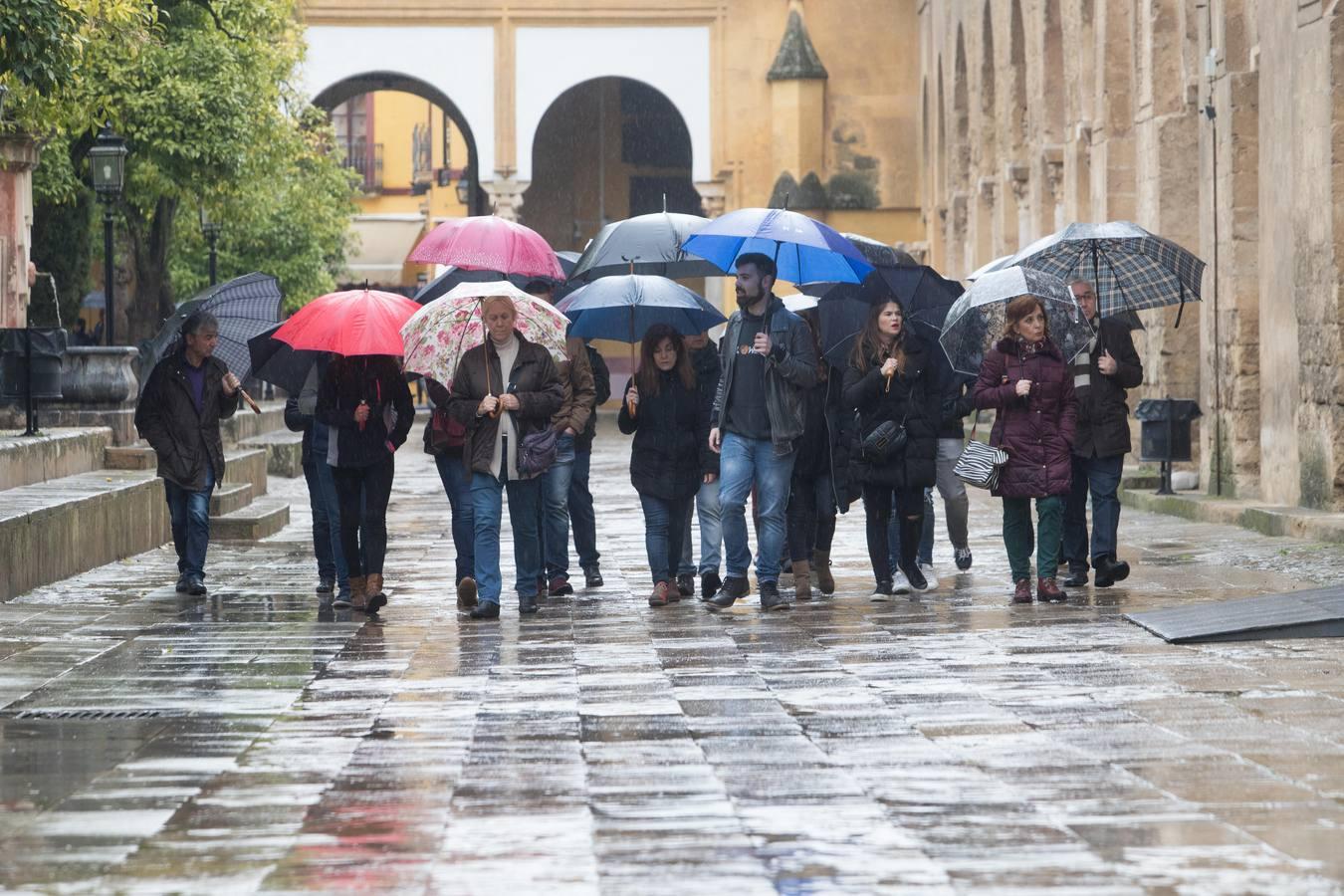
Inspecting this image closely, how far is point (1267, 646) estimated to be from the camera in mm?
8797

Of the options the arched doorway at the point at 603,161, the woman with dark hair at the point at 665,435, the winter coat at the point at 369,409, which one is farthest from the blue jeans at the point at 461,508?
the arched doorway at the point at 603,161

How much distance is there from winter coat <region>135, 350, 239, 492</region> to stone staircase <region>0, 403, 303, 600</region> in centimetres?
76

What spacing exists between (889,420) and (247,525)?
274 inches

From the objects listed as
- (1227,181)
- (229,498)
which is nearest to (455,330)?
(229,498)

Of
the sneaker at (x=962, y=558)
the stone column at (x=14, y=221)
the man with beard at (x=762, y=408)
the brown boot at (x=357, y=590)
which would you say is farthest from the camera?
the stone column at (x=14, y=221)

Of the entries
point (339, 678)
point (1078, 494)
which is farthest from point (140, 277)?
point (339, 678)

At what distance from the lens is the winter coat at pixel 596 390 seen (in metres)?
11.9

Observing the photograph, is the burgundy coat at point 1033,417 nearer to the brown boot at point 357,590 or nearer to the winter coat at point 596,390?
the winter coat at point 596,390

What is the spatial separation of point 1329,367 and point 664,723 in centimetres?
960

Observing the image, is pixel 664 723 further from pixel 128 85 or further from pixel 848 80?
pixel 848 80

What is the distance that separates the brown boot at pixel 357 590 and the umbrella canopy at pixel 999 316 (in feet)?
9.98

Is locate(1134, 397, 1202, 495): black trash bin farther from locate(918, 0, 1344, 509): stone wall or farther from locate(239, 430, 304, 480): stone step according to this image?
locate(239, 430, 304, 480): stone step

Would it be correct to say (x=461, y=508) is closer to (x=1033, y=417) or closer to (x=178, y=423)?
(x=178, y=423)

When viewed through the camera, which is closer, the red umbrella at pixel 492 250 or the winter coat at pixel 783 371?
the winter coat at pixel 783 371
